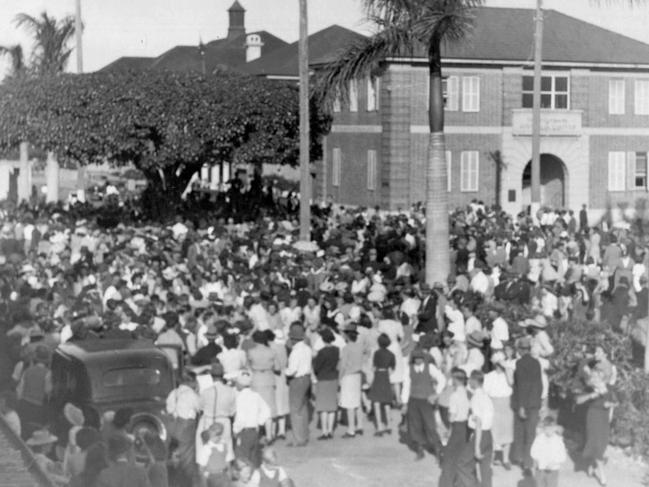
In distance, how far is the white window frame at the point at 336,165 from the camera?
164 feet

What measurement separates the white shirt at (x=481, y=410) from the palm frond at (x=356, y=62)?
10598mm

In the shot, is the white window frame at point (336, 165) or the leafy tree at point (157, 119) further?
the white window frame at point (336, 165)

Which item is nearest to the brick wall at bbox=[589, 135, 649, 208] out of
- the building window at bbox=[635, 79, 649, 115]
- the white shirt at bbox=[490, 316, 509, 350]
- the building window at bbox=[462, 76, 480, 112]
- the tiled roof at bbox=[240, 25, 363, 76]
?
the building window at bbox=[635, 79, 649, 115]

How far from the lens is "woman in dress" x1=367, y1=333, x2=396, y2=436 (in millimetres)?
15477

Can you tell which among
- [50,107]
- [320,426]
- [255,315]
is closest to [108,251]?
[255,315]

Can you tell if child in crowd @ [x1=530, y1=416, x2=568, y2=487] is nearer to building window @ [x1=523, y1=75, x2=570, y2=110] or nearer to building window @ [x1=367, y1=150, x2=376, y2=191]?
building window @ [x1=367, y1=150, x2=376, y2=191]

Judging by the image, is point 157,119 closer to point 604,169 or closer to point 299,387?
point 604,169

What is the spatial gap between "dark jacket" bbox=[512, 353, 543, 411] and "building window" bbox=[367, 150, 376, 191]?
32.5 meters

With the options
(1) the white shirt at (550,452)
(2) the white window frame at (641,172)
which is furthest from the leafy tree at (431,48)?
(2) the white window frame at (641,172)

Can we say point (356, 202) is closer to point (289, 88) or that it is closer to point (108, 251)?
point (289, 88)

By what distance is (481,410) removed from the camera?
43.0 feet

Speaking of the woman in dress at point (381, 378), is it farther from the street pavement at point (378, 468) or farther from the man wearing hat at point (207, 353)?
the man wearing hat at point (207, 353)

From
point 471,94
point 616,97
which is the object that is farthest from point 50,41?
point 616,97

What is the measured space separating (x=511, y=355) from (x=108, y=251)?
38.4 feet
